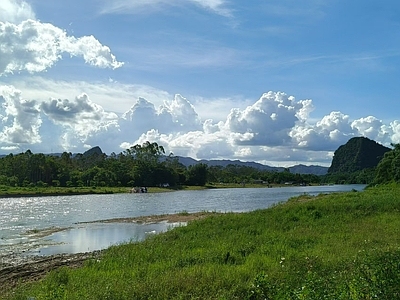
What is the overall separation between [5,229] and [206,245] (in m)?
26.0

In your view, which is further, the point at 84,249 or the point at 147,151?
the point at 147,151

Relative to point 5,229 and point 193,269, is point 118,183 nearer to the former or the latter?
point 5,229

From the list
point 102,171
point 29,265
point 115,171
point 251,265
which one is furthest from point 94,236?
point 115,171

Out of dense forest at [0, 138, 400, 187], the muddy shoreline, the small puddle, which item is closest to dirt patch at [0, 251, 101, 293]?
the muddy shoreline

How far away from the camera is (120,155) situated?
167 metres

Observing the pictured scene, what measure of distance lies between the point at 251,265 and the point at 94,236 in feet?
68.1

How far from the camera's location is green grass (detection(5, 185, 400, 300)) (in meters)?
9.88

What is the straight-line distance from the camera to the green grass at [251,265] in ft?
32.4

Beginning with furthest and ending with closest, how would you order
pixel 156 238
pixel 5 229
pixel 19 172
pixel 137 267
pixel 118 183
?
1. pixel 118 183
2. pixel 19 172
3. pixel 5 229
4. pixel 156 238
5. pixel 137 267

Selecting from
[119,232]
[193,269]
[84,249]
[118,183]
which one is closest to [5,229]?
[119,232]

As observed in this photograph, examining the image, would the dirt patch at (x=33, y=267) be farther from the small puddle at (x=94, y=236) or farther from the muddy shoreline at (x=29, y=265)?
the small puddle at (x=94, y=236)

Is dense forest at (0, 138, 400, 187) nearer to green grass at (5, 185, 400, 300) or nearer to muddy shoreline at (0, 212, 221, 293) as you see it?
green grass at (5, 185, 400, 300)

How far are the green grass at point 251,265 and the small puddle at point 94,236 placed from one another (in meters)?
5.33

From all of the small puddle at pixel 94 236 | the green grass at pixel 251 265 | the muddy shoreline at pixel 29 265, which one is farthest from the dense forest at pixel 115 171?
the muddy shoreline at pixel 29 265
